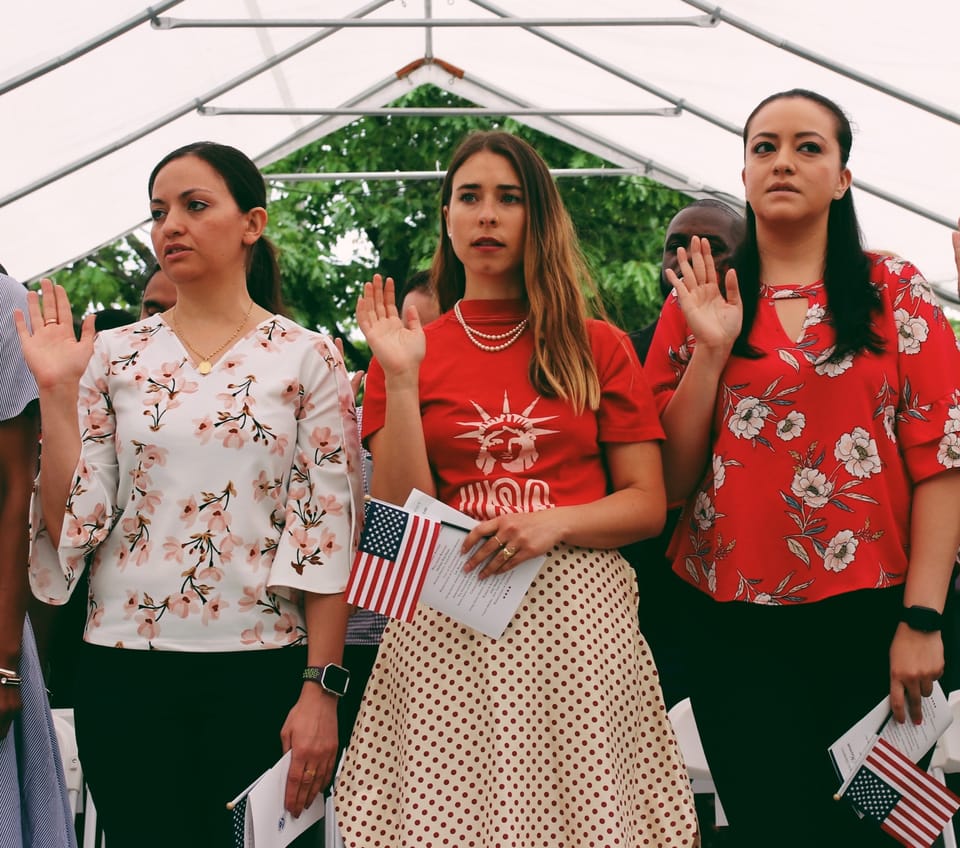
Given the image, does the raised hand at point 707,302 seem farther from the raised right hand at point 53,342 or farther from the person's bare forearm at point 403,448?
the raised right hand at point 53,342

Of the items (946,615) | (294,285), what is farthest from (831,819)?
(294,285)

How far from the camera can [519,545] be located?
2.30 m

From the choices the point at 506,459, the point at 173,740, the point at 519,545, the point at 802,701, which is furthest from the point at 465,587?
the point at 802,701

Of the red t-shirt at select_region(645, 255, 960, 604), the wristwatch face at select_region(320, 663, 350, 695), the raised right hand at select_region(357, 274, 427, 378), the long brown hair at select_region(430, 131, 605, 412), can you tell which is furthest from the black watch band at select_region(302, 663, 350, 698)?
the red t-shirt at select_region(645, 255, 960, 604)

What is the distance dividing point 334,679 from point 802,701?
0.98m

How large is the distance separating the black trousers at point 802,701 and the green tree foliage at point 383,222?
10.3 m

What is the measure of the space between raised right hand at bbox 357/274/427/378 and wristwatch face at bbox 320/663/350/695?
0.61 meters

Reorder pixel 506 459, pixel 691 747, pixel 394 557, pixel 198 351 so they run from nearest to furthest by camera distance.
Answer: pixel 394 557 → pixel 506 459 → pixel 198 351 → pixel 691 747

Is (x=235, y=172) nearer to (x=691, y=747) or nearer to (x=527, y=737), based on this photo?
(x=527, y=737)

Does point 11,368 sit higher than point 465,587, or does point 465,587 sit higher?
point 11,368

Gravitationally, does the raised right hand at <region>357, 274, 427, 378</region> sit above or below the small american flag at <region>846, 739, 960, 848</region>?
above

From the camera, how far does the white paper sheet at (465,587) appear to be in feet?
7.49

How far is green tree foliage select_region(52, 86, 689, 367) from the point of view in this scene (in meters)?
13.5

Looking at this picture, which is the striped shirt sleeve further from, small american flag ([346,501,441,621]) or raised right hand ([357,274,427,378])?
small american flag ([346,501,441,621])
